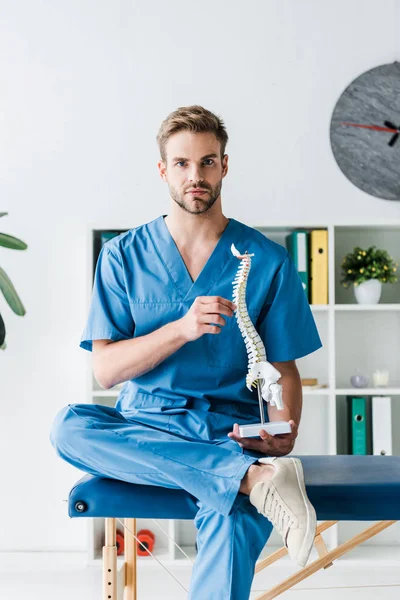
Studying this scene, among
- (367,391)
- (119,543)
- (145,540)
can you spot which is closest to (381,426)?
(367,391)

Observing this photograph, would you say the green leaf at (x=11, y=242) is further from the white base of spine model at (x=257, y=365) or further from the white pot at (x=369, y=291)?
the white base of spine model at (x=257, y=365)

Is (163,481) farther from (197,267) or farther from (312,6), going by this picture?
(312,6)

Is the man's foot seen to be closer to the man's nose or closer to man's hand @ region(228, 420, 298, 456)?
man's hand @ region(228, 420, 298, 456)

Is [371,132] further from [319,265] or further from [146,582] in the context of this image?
[146,582]

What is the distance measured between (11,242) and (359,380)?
1411 millimetres

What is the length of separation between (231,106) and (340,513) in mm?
1934

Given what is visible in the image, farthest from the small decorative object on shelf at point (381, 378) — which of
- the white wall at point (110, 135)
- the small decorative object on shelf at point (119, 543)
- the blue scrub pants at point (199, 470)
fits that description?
the blue scrub pants at point (199, 470)

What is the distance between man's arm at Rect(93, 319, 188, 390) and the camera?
6.07 feet

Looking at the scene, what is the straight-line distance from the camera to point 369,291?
117 inches

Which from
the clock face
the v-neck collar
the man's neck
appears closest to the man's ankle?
the v-neck collar

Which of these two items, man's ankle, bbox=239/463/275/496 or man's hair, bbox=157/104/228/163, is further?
man's hair, bbox=157/104/228/163

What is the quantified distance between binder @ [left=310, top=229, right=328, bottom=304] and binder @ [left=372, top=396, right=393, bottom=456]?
0.44 meters

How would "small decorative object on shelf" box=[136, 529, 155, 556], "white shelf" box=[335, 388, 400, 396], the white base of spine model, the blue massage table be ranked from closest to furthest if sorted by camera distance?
the blue massage table → the white base of spine model → "white shelf" box=[335, 388, 400, 396] → "small decorative object on shelf" box=[136, 529, 155, 556]

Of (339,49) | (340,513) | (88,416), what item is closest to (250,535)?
(340,513)
